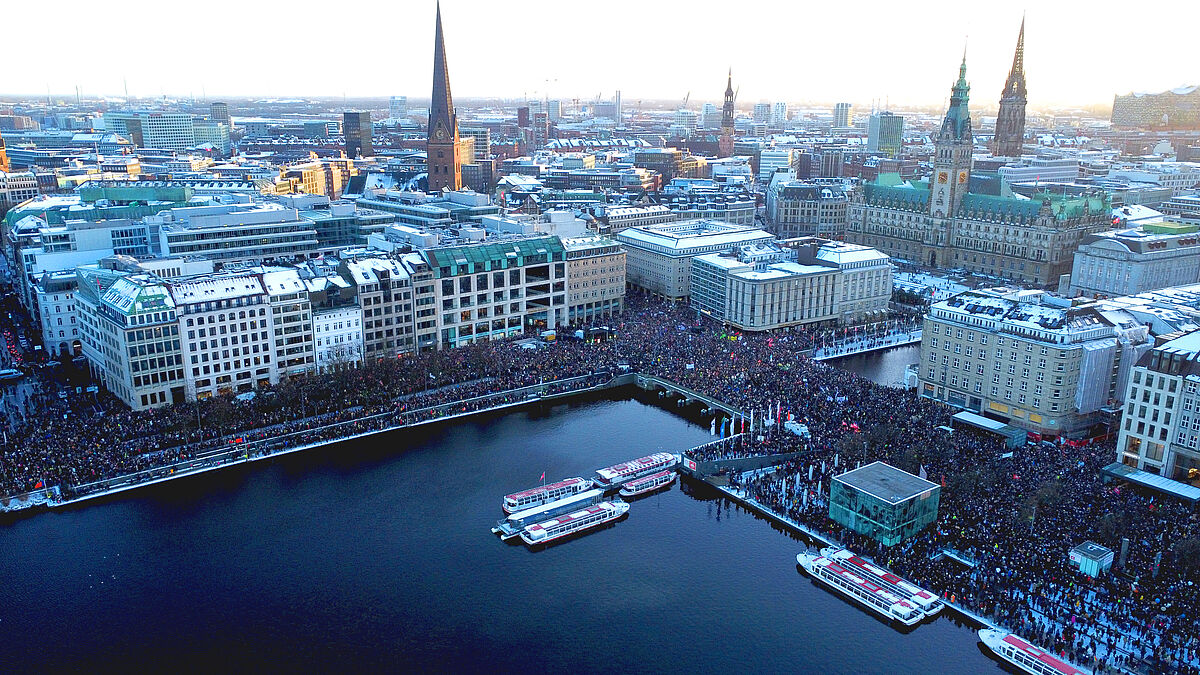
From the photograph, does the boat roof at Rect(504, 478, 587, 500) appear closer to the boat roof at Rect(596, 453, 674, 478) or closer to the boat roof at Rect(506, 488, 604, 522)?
the boat roof at Rect(506, 488, 604, 522)

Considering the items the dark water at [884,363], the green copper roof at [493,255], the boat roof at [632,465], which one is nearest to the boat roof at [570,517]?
the boat roof at [632,465]

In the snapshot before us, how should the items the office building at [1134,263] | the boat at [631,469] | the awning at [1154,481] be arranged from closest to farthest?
the awning at [1154,481], the boat at [631,469], the office building at [1134,263]

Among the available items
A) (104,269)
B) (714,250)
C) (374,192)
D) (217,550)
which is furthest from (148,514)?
(374,192)

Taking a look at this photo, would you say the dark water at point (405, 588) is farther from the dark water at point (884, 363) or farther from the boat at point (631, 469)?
the dark water at point (884, 363)

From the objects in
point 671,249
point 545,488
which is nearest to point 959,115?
point 671,249

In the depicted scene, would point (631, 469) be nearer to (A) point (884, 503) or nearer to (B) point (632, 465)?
(B) point (632, 465)

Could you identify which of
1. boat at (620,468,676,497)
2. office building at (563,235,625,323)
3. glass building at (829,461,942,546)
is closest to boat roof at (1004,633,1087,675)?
glass building at (829,461,942,546)

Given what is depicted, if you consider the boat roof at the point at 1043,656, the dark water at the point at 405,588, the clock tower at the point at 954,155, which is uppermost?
the clock tower at the point at 954,155
